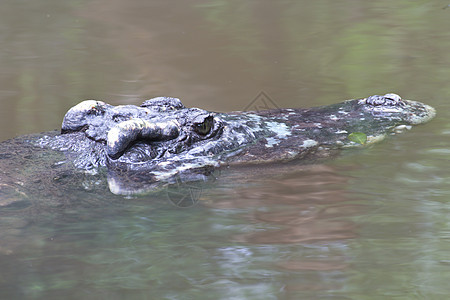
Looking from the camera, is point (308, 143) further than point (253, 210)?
Yes

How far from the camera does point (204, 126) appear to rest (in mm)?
3871

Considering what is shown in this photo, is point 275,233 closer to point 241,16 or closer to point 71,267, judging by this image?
point 71,267

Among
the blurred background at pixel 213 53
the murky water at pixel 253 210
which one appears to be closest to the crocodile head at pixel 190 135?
the murky water at pixel 253 210

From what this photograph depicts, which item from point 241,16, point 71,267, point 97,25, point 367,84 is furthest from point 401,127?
point 97,25

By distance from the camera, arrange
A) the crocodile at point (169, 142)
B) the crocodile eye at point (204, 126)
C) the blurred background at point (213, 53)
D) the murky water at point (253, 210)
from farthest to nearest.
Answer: the blurred background at point (213, 53) → the crocodile eye at point (204, 126) → the crocodile at point (169, 142) → the murky water at point (253, 210)

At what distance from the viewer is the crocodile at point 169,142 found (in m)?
3.69

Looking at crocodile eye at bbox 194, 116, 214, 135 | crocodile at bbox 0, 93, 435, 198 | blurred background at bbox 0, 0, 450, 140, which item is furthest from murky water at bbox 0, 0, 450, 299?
crocodile eye at bbox 194, 116, 214, 135

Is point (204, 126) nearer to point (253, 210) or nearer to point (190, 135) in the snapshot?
point (190, 135)

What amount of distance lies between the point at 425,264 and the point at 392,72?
3721mm

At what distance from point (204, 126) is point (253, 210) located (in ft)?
2.73

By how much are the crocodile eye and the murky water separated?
351mm

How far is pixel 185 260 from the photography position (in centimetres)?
282

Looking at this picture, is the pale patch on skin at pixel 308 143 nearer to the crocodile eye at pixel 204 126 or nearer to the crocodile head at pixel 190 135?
the crocodile head at pixel 190 135

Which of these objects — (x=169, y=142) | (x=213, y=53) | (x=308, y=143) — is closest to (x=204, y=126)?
(x=169, y=142)
